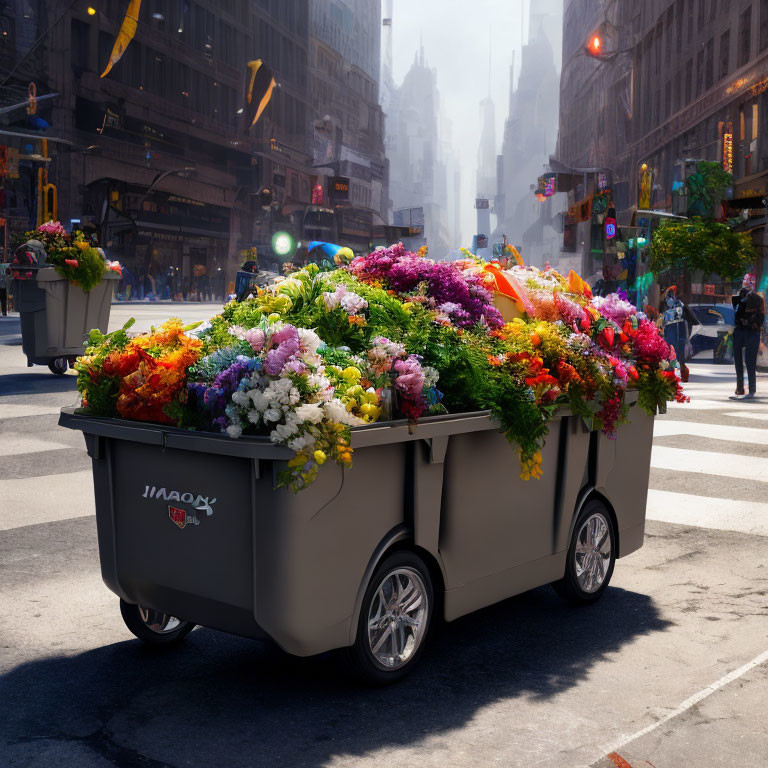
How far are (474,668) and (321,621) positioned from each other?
102 cm

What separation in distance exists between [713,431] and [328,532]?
375 inches

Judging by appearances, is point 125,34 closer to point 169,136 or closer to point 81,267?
point 169,136

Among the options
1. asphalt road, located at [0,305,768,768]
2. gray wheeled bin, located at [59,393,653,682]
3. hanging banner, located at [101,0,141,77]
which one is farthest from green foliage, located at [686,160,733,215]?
gray wheeled bin, located at [59,393,653,682]

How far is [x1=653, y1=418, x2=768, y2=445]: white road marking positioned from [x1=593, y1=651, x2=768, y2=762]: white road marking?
726cm

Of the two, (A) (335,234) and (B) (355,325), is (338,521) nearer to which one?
(B) (355,325)

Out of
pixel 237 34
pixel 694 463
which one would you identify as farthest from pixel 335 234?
pixel 694 463

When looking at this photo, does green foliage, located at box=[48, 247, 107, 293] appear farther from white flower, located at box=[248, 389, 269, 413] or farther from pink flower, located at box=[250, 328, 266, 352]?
white flower, located at box=[248, 389, 269, 413]

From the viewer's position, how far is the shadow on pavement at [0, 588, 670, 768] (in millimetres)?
3707

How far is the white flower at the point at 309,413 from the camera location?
367 centimetres

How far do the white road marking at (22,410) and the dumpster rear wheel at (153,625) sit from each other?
785 centimetres

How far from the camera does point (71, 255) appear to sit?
15.4 m

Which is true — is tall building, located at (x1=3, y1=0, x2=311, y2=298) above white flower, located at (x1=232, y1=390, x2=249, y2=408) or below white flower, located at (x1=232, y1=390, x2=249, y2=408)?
above

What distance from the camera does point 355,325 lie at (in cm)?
446

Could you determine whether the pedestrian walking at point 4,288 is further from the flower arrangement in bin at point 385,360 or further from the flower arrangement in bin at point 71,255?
the flower arrangement in bin at point 385,360
